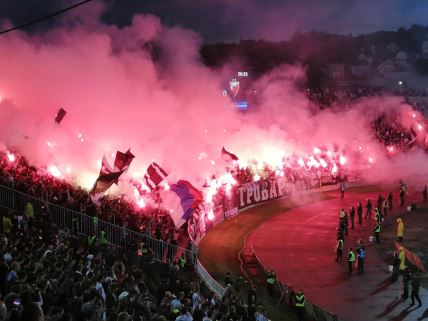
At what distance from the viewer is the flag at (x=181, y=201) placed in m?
18.2

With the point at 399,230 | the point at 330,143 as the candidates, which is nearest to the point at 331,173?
the point at 330,143

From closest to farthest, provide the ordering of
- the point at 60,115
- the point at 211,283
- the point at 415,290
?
the point at 415,290 < the point at 211,283 < the point at 60,115

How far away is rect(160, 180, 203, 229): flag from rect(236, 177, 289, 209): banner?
27.3 feet

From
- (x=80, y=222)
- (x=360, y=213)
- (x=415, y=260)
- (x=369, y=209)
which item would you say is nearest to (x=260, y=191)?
(x=369, y=209)

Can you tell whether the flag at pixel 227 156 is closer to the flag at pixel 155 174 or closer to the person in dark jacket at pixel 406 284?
the flag at pixel 155 174

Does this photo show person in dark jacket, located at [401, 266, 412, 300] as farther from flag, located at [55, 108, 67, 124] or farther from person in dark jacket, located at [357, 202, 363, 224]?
flag, located at [55, 108, 67, 124]

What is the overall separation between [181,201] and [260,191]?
11.0 m

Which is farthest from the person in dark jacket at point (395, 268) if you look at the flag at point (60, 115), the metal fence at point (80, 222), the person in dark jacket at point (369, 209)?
the flag at point (60, 115)

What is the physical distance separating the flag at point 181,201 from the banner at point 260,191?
328 inches

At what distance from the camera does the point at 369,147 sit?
38.3 m

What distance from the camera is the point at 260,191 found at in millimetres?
28734

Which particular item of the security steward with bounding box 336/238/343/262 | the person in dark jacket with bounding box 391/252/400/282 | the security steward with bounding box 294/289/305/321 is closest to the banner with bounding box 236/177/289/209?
the security steward with bounding box 336/238/343/262

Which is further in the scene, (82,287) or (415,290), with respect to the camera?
(415,290)

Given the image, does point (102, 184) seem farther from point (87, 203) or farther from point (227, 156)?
point (227, 156)
